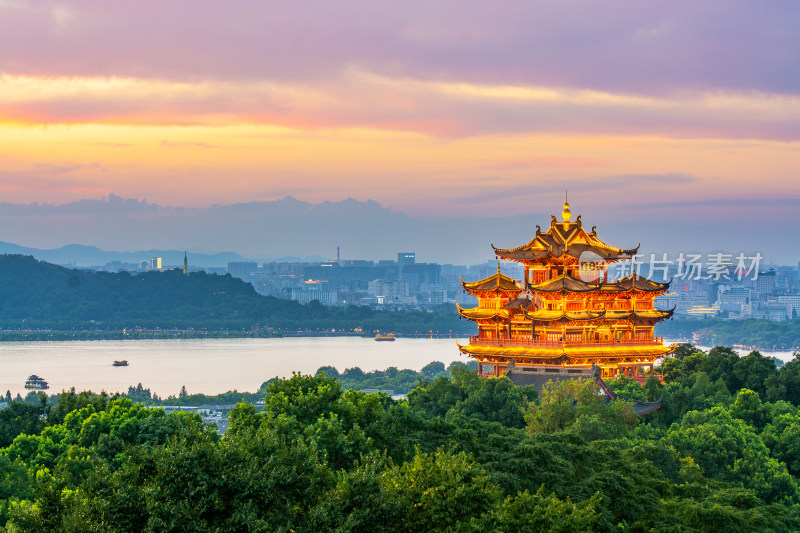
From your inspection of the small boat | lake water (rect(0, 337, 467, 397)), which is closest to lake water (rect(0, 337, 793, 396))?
lake water (rect(0, 337, 467, 397))

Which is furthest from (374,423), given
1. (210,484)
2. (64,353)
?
(64,353)

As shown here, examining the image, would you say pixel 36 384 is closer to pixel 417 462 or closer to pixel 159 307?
pixel 417 462

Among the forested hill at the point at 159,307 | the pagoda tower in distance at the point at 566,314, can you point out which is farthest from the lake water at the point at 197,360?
the pagoda tower in distance at the point at 566,314

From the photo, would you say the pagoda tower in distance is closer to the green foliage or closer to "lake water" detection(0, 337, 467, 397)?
the green foliage

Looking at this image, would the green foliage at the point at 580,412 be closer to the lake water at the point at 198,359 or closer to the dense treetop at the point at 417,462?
the dense treetop at the point at 417,462

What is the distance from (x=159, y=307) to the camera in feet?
384

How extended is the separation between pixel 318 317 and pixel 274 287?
6612cm

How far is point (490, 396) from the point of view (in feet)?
68.8

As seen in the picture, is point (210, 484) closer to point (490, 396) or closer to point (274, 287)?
point (490, 396)

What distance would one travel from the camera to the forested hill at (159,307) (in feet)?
348

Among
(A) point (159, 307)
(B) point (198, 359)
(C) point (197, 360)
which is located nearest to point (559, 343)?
(C) point (197, 360)

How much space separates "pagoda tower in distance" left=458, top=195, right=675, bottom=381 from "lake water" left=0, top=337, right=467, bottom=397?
26.4 meters

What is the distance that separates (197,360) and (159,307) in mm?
47551

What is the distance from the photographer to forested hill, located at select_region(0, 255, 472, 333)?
348 ft
